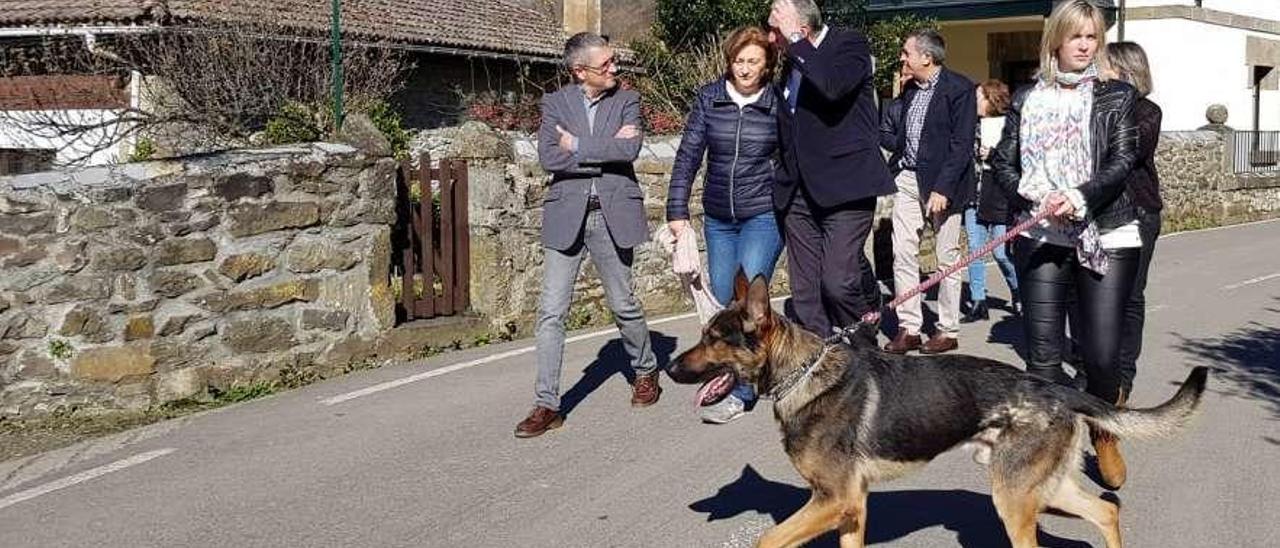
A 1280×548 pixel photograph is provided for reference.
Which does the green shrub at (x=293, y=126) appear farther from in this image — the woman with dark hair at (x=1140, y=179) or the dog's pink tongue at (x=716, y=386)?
the dog's pink tongue at (x=716, y=386)

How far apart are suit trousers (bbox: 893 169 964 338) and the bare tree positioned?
6318mm

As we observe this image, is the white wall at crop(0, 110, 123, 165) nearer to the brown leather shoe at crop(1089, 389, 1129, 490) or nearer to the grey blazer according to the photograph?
the grey blazer

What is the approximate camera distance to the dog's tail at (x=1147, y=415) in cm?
486

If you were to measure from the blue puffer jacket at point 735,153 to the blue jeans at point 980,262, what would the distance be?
420 cm

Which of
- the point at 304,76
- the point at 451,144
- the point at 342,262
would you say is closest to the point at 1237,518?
the point at 342,262

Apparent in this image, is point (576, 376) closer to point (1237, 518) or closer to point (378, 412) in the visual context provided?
point (378, 412)

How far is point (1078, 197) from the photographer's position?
5.53 meters

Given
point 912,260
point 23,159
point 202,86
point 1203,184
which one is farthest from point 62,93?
point 1203,184

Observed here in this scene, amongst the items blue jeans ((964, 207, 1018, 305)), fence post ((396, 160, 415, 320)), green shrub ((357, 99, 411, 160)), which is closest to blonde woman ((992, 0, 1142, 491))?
blue jeans ((964, 207, 1018, 305))

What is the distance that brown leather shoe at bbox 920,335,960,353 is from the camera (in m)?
9.70

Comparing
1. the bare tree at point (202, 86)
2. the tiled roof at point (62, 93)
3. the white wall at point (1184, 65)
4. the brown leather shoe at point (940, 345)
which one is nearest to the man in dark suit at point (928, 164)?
the brown leather shoe at point (940, 345)

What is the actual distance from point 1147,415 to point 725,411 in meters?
2.87

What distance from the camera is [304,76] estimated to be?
15141 mm

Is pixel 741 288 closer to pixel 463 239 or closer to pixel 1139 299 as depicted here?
pixel 1139 299
